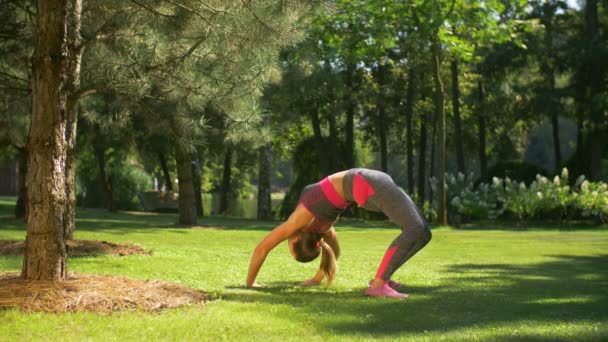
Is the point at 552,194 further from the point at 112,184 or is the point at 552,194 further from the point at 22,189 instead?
the point at 112,184

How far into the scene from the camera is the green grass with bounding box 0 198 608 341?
6004 mm

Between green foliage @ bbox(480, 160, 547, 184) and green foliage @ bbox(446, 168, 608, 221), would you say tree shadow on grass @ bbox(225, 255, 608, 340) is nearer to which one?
green foliage @ bbox(446, 168, 608, 221)

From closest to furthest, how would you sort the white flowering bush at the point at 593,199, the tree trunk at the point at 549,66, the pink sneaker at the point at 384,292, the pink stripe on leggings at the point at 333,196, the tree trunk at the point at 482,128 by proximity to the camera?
the pink sneaker at the point at 384,292, the pink stripe on leggings at the point at 333,196, the white flowering bush at the point at 593,199, the tree trunk at the point at 549,66, the tree trunk at the point at 482,128

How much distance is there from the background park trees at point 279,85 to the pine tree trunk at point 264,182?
91 millimetres

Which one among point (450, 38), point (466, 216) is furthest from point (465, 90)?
point (450, 38)

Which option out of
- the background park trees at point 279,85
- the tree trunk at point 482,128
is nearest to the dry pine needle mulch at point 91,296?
the background park trees at point 279,85

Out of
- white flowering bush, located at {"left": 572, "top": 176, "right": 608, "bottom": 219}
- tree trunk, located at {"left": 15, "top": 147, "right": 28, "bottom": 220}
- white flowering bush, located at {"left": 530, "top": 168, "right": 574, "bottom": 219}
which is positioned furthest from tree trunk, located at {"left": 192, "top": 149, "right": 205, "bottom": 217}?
white flowering bush, located at {"left": 572, "top": 176, "right": 608, "bottom": 219}

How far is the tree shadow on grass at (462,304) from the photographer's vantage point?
6.50 m

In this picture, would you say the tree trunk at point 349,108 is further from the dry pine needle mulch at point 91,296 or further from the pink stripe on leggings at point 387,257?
the dry pine needle mulch at point 91,296

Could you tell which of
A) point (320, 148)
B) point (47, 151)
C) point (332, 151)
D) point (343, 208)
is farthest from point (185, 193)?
point (47, 151)

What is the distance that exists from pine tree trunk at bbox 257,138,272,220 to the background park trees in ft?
0.30

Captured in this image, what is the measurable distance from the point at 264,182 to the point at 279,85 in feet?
16.8

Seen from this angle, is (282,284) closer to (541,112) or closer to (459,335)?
(459,335)

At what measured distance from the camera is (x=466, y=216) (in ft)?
105
